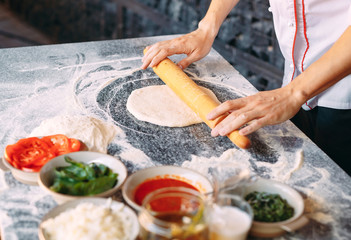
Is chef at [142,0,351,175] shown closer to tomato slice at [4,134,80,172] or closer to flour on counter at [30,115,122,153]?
flour on counter at [30,115,122,153]

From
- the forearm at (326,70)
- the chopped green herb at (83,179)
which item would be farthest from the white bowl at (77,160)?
the forearm at (326,70)

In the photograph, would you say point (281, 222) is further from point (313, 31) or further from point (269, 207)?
point (313, 31)

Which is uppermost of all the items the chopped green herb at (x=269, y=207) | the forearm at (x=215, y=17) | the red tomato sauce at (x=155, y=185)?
the forearm at (x=215, y=17)

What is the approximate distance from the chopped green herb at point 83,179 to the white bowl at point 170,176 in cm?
6

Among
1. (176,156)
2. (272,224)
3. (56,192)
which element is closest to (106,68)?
(176,156)

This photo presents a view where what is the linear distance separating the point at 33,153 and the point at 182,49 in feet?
3.77

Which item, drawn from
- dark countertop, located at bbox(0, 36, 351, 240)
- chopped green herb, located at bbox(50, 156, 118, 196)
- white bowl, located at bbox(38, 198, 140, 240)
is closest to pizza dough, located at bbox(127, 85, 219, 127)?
dark countertop, located at bbox(0, 36, 351, 240)

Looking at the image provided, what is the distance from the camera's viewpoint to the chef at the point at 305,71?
165cm

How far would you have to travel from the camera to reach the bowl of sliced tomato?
4.52 feet

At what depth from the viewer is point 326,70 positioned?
1.66m

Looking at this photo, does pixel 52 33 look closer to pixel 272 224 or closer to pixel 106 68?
pixel 106 68

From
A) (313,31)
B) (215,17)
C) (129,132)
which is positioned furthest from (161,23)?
(129,132)

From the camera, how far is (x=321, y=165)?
5.17 ft

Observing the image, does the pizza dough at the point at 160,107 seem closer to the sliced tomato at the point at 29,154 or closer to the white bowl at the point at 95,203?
the sliced tomato at the point at 29,154
